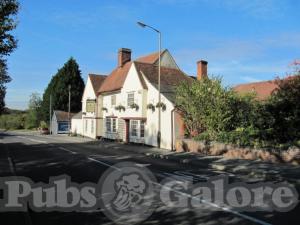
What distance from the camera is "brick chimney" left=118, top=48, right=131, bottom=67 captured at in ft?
143

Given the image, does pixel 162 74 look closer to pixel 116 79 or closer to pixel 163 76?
pixel 163 76

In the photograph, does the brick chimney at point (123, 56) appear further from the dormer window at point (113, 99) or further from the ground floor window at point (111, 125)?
the ground floor window at point (111, 125)

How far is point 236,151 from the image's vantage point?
21656 mm

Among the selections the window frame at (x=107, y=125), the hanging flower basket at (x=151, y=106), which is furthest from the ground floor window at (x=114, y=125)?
the hanging flower basket at (x=151, y=106)

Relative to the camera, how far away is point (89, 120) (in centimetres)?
4859

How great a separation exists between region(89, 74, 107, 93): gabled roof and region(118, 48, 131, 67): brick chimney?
4.54 meters

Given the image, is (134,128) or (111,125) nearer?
(134,128)

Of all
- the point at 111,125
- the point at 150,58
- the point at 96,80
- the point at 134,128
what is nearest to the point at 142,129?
the point at 134,128

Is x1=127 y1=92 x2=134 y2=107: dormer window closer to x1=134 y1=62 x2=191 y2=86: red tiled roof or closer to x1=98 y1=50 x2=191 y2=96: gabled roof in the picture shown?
x1=98 y1=50 x2=191 y2=96: gabled roof

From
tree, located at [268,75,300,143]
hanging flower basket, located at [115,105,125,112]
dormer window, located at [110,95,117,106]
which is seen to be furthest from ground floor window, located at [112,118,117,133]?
tree, located at [268,75,300,143]

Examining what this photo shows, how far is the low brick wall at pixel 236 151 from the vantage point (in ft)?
60.2

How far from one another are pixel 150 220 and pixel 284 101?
15.9 m

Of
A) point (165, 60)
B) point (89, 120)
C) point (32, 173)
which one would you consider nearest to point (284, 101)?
point (32, 173)

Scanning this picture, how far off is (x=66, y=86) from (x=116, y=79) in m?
36.1
